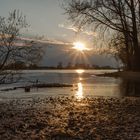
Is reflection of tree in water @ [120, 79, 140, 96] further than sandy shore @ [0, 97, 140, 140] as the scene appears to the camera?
Yes

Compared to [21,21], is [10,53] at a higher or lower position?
lower

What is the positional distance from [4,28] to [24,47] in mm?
1583

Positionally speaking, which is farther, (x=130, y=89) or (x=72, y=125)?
(x=130, y=89)

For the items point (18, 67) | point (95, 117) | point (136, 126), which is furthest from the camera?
point (18, 67)

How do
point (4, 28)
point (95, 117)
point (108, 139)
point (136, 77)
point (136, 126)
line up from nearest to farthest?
point (108, 139) → point (136, 126) → point (95, 117) → point (4, 28) → point (136, 77)

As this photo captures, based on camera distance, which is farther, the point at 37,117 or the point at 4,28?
the point at 4,28

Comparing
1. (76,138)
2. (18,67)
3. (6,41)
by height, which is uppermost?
(6,41)

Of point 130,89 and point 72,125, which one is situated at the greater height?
point 72,125

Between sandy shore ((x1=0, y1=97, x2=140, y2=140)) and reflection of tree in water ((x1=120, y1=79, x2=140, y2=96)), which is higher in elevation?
sandy shore ((x1=0, y1=97, x2=140, y2=140))

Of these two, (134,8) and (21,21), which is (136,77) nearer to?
(134,8)

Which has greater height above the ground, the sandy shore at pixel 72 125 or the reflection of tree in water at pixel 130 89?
the sandy shore at pixel 72 125

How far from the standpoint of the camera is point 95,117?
16.4 meters

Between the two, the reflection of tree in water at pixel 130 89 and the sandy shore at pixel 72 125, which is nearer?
the sandy shore at pixel 72 125

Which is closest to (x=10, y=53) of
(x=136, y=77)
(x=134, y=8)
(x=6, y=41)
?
(x=6, y=41)
